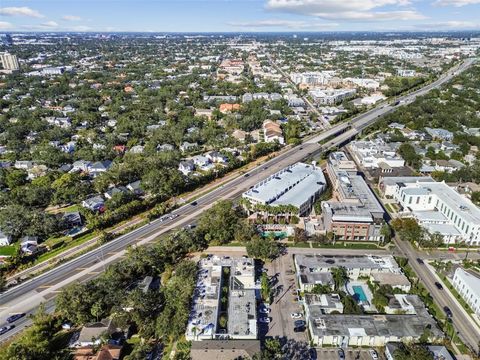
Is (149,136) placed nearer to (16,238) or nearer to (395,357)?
(16,238)

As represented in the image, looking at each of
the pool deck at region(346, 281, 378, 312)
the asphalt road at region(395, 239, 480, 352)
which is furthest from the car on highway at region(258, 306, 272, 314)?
the asphalt road at region(395, 239, 480, 352)

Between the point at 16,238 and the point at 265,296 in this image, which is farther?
the point at 16,238

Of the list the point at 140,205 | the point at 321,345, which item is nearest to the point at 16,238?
the point at 140,205

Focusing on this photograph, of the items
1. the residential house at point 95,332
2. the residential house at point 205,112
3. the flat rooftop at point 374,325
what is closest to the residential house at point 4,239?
the residential house at point 95,332

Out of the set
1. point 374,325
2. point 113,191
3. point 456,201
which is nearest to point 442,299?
point 374,325

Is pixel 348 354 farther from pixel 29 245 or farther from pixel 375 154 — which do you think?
pixel 375 154

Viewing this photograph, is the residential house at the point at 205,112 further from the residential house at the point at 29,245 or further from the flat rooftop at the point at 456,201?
the residential house at the point at 29,245

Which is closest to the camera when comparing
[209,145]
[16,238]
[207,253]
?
[207,253]
